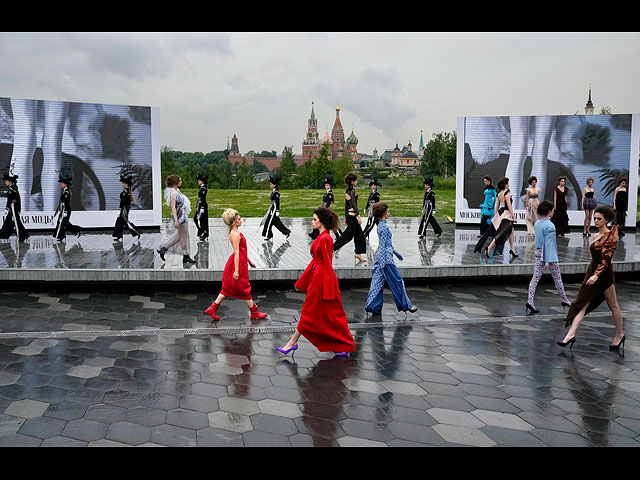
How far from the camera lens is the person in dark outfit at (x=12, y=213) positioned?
13656mm

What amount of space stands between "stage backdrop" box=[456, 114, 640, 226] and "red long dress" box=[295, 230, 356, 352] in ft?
47.6

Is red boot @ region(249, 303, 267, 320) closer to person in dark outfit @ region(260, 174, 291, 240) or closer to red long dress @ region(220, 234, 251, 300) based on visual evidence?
red long dress @ region(220, 234, 251, 300)

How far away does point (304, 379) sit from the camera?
555 centimetres

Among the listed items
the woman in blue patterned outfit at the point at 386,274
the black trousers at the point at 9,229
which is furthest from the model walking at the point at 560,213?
the black trousers at the point at 9,229

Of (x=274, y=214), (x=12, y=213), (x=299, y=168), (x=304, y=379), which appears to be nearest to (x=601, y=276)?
(x=304, y=379)

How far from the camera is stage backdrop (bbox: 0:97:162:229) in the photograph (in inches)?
665

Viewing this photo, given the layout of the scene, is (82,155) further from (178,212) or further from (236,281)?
(236,281)

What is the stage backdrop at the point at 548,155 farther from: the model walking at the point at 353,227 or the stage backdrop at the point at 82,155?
the stage backdrop at the point at 82,155

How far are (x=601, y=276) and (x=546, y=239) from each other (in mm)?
1688

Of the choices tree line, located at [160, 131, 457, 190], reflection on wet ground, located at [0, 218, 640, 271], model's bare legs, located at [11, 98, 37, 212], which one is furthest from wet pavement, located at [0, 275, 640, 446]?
tree line, located at [160, 131, 457, 190]

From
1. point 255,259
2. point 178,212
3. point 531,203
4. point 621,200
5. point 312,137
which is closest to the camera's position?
point 178,212

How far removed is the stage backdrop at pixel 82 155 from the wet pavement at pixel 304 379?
934 centimetres
